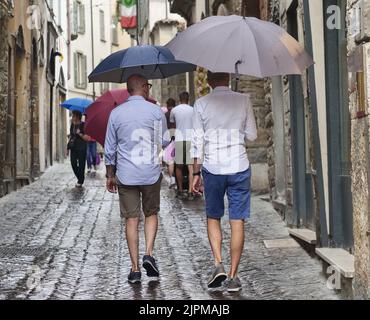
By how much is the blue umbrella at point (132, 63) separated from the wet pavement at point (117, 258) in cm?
165

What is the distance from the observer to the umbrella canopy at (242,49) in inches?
227

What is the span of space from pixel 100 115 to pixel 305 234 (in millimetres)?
2564

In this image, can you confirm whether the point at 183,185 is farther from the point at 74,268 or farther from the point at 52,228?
the point at 74,268

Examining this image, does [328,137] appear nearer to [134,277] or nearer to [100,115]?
[134,277]

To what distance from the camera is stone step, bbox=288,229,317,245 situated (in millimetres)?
7366

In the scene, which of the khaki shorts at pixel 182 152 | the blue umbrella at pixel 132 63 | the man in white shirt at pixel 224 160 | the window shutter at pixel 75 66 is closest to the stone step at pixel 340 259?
the man in white shirt at pixel 224 160

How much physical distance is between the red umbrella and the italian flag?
1203 inches

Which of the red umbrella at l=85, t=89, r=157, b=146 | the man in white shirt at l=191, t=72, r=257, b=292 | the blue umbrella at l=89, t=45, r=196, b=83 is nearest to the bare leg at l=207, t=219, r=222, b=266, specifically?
the man in white shirt at l=191, t=72, r=257, b=292

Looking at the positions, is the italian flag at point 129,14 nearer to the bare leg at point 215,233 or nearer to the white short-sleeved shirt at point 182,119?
the white short-sleeved shirt at point 182,119

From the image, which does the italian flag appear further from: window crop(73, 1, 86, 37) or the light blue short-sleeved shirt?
the light blue short-sleeved shirt

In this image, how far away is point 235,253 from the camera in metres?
5.96
